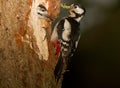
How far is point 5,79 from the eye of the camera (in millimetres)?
2352

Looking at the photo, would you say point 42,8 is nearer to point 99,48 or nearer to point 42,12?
point 42,12

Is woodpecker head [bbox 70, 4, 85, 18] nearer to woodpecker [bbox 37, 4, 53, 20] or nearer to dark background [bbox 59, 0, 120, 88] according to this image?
dark background [bbox 59, 0, 120, 88]

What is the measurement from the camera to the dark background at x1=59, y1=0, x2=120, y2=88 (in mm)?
2229

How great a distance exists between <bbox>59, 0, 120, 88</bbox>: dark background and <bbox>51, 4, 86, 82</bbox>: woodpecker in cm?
4

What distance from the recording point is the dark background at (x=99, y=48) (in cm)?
223

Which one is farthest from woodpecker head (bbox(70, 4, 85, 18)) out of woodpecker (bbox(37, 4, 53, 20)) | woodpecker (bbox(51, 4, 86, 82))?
woodpecker (bbox(37, 4, 53, 20))

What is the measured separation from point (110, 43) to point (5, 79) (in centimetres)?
61

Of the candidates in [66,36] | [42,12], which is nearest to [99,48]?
[66,36]

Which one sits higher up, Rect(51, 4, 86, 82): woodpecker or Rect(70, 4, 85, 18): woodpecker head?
Rect(70, 4, 85, 18): woodpecker head

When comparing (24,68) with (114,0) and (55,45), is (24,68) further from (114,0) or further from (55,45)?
(114,0)

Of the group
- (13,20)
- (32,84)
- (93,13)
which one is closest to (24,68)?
(32,84)

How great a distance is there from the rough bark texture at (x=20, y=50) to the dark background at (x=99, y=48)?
0.18 metres

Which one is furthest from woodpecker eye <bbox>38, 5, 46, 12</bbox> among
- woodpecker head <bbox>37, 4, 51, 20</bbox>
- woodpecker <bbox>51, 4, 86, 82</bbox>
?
woodpecker <bbox>51, 4, 86, 82</bbox>

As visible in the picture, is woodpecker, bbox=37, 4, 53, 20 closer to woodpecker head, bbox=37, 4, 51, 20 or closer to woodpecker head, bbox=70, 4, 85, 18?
woodpecker head, bbox=37, 4, 51, 20
